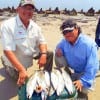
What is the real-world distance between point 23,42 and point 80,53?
3.21ft

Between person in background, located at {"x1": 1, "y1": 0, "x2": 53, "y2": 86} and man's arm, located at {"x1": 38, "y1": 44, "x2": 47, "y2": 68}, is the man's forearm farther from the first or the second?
man's arm, located at {"x1": 38, "y1": 44, "x2": 47, "y2": 68}

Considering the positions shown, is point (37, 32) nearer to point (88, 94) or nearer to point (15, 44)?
point (15, 44)

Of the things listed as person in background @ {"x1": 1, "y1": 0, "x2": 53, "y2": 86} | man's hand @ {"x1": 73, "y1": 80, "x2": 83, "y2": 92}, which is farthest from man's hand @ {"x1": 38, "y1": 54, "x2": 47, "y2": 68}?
man's hand @ {"x1": 73, "y1": 80, "x2": 83, "y2": 92}

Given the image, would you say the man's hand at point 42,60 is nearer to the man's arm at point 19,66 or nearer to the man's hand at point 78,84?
the man's arm at point 19,66

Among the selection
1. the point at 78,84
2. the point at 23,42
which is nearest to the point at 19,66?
the point at 23,42

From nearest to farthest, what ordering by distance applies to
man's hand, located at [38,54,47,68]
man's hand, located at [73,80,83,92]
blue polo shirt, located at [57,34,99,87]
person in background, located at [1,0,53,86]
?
man's hand, located at [73,80,83,92]
blue polo shirt, located at [57,34,99,87]
person in background, located at [1,0,53,86]
man's hand, located at [38,54,47,68]

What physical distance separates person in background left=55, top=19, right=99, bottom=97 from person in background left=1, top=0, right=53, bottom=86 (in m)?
0.53

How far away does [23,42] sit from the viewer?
5496 mm

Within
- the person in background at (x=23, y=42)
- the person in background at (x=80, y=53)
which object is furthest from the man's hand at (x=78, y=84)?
the person in background at (x=23, y=42)

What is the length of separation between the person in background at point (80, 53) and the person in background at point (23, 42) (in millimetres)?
526

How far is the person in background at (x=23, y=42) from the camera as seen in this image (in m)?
5.25

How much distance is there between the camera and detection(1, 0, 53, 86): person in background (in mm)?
5246

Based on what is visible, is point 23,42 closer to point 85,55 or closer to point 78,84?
point 85,55

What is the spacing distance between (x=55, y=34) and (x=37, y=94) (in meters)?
6.52
